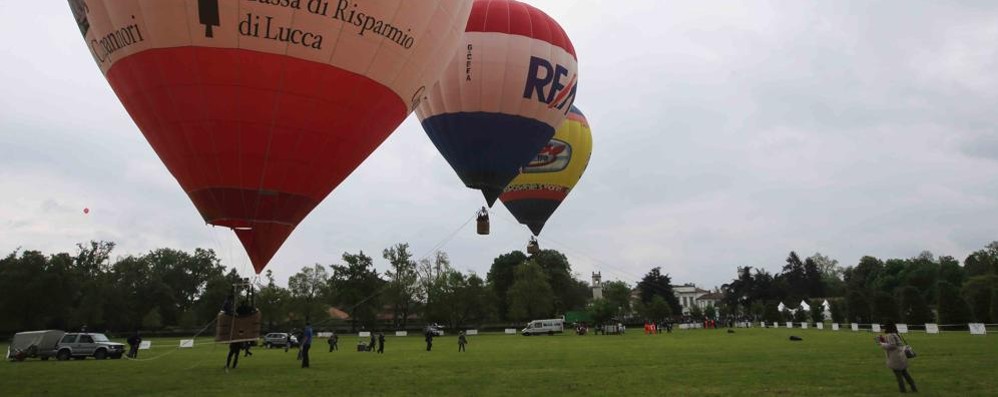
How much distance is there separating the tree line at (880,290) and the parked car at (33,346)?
47.1 meters

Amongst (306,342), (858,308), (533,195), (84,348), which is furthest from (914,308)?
(84,348)

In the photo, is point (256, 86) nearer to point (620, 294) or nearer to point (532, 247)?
point (532, 247)

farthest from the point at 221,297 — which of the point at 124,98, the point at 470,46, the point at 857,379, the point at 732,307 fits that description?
the point at 732,307

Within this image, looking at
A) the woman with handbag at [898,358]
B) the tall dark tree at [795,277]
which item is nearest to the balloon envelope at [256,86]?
the woman with handbag at [898,358]

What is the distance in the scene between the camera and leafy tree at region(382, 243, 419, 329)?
62844 millimetres

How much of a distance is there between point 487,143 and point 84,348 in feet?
57.4

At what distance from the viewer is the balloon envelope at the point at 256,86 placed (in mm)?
9641

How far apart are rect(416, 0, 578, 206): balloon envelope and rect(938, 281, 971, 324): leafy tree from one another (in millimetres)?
31987

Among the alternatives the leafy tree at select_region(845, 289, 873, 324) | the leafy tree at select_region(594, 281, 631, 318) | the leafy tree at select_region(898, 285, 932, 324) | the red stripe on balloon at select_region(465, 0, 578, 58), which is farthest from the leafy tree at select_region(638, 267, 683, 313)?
the red stripe on balloon at select_region(465, 0, 578, 58)

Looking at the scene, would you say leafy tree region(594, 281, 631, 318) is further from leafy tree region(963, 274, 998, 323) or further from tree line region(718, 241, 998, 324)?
leafy tree region(963, 274, 998, 323)

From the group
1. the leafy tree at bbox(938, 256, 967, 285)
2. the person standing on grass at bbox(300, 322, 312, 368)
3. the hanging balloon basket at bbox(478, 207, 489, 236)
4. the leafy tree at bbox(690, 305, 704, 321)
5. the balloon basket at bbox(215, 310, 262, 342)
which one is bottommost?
the leafy tree at bbox(690, 305, 704, 321)

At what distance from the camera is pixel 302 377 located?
13.5 metres

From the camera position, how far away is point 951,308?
3781cm

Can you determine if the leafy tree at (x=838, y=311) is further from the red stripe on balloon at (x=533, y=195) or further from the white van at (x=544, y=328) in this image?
the red stripe on balloon at (x=533, y=195)
